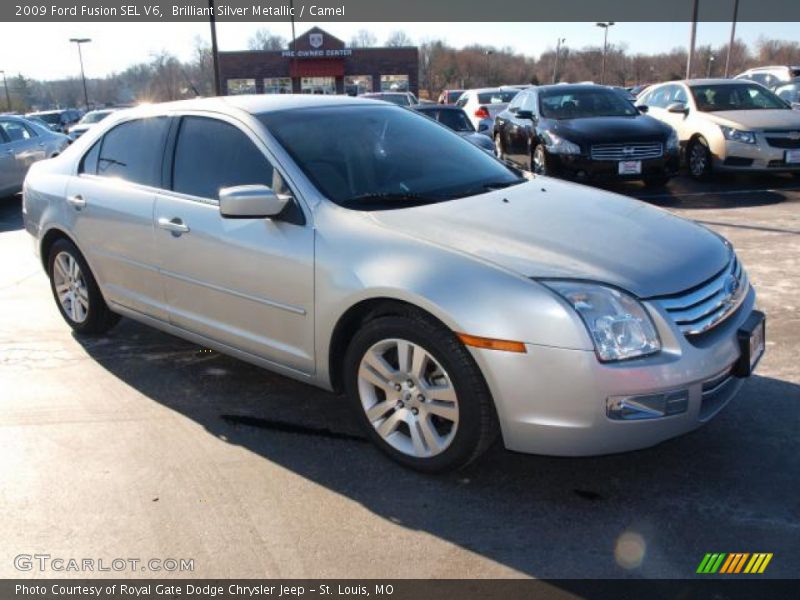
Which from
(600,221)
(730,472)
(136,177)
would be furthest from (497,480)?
(136,177)

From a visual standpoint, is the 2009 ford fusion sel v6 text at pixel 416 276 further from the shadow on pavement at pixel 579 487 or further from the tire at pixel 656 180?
the tire at pixel 656 180

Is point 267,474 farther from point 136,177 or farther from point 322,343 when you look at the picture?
point 136,177

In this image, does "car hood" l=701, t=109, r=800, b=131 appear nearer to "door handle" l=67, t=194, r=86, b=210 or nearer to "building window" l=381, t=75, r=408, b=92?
"door handle" l=67, t=194, r=86, b=210

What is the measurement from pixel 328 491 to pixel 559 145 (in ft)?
26.8

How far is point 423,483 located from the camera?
125 inches

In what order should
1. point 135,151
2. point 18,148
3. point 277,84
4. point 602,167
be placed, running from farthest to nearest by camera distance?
point 277,84 → point 18,148 → point 602,167 → point 135,151

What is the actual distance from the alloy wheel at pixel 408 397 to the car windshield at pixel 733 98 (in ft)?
32.7

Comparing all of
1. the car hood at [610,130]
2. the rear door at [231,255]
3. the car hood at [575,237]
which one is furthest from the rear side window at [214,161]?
the car hood at [610,130]

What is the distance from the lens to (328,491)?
10.3 ft

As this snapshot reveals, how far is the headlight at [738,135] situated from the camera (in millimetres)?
10375

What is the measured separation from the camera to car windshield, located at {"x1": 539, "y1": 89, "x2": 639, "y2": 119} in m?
11.0

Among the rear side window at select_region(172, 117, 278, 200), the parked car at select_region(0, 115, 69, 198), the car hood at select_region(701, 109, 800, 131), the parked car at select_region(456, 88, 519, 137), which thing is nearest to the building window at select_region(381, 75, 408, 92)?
the parked car at select_region(456, 88, 519, 137)

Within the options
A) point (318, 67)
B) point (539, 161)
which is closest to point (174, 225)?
point (539, 161)

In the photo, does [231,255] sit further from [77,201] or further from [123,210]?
[77,201]
